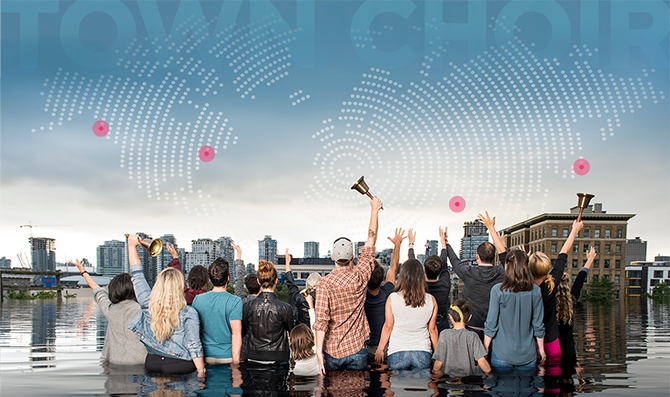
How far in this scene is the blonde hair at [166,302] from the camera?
6586 mm

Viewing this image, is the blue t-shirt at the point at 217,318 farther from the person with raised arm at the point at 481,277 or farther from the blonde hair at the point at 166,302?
the person with raised arm at the point at 481,277

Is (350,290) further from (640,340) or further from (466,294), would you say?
(640,340)

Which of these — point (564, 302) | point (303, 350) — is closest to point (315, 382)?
point (303, 350)

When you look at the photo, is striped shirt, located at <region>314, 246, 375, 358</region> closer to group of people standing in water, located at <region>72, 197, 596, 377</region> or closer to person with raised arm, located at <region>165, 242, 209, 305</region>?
group of people standing in water, located at <region>72, 197, 596, 377</region>

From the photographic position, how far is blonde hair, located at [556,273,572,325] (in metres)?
9.02

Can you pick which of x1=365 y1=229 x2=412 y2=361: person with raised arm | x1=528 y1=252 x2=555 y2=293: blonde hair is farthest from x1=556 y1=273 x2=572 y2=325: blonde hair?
x1=365 y1=229 x2=412 y2=361: person with raised arm

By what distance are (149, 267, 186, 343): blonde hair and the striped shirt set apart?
1938 millimetres

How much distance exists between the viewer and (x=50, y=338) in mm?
19312

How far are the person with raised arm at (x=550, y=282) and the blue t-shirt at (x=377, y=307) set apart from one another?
2.41 m

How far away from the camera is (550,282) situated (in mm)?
8141

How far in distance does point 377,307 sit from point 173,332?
3550 mm

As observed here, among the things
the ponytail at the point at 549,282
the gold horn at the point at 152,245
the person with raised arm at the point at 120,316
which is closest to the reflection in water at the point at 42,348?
the person with raised arm at the point at 120,316

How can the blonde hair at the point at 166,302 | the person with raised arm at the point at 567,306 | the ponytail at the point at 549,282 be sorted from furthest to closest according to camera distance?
the person with raised arm at the point at 567,306, the ponytail at the point at 549,282, the blonde hair at the point at 166,302

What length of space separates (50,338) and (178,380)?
47.4 feet
